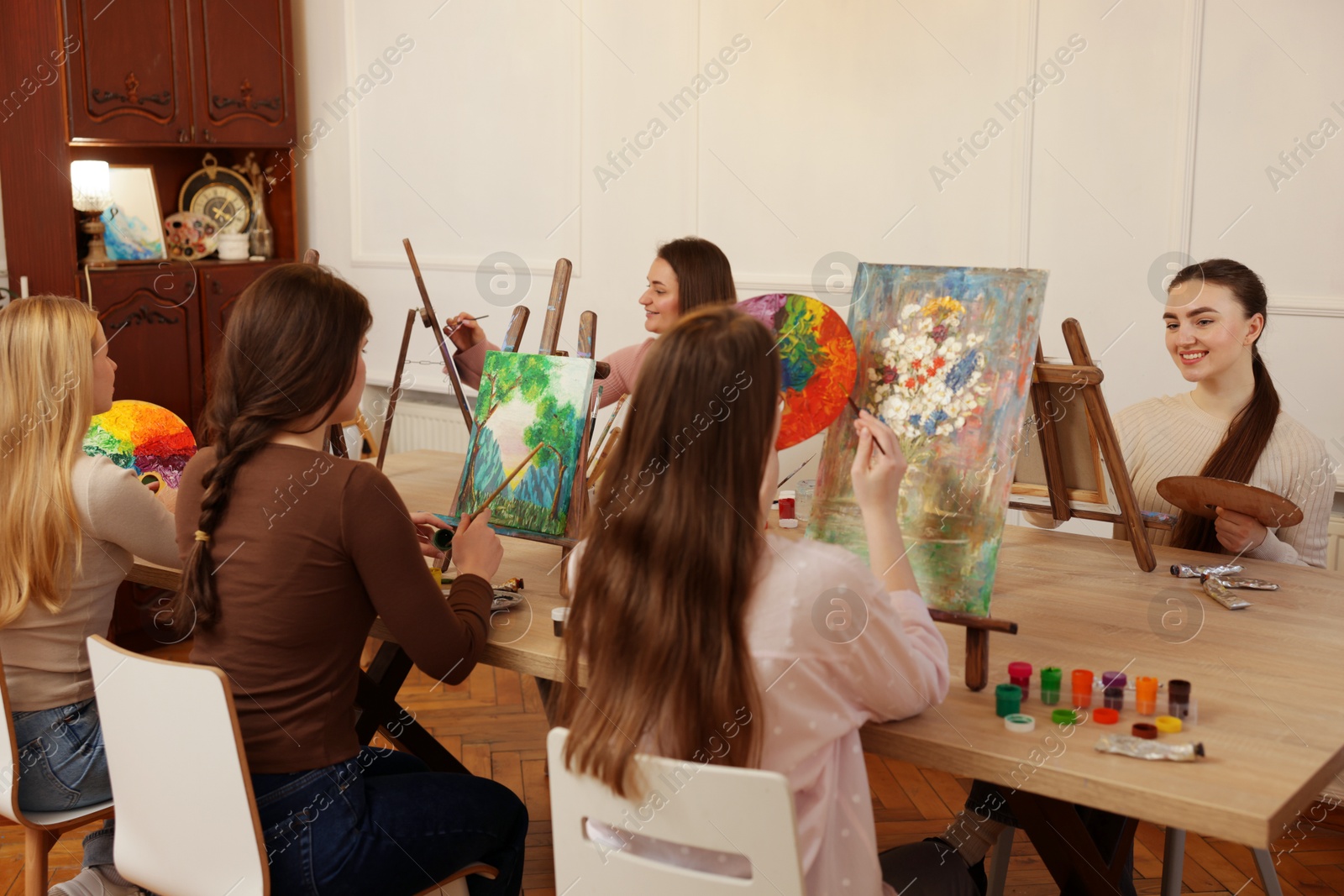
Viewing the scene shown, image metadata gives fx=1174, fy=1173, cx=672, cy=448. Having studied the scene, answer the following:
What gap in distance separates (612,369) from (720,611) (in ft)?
6.72

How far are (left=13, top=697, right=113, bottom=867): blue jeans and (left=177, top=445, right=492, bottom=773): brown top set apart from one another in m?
0.47

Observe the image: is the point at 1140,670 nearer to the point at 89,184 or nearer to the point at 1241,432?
the point at 1241,432

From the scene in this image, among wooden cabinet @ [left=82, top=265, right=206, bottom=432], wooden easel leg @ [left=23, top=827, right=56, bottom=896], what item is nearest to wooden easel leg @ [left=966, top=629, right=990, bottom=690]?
wooden easel leg @ [left=23, top=827, right=56, bottom=896]

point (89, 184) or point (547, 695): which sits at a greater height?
point (89, 184)

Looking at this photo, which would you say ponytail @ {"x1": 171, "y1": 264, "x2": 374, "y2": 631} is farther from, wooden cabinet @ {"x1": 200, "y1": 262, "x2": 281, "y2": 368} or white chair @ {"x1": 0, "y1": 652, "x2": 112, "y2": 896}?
wooden cabinet @ {"x1": 200, "y1": 262, "x2": 281, "y2": 368}

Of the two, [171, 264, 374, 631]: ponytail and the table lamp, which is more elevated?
the table lamp

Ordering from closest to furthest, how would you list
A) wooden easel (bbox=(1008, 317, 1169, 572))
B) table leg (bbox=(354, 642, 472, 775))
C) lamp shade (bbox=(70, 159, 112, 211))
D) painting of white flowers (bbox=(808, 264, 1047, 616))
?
1. painting of white flowers (bbox=(808, 264, 1047, 616))
2. wooden easel (bbox=(1008, 317, 1169, 572))
3. table leg (bbox=(354, 642, 472, 775))
4. lamp shade (bbox=(70, 159, 112, 211))

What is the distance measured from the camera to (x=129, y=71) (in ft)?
15.0

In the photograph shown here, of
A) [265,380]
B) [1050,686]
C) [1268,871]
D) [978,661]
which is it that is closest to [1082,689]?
[1050,686]

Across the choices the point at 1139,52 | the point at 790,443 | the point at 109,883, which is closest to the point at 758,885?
the point at 790,443

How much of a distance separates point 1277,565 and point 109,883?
2.25 m

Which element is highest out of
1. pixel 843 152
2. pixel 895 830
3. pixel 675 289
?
pixel 843 152

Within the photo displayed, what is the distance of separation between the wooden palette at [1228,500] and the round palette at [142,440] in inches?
88.8

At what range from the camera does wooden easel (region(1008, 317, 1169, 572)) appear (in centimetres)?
216
